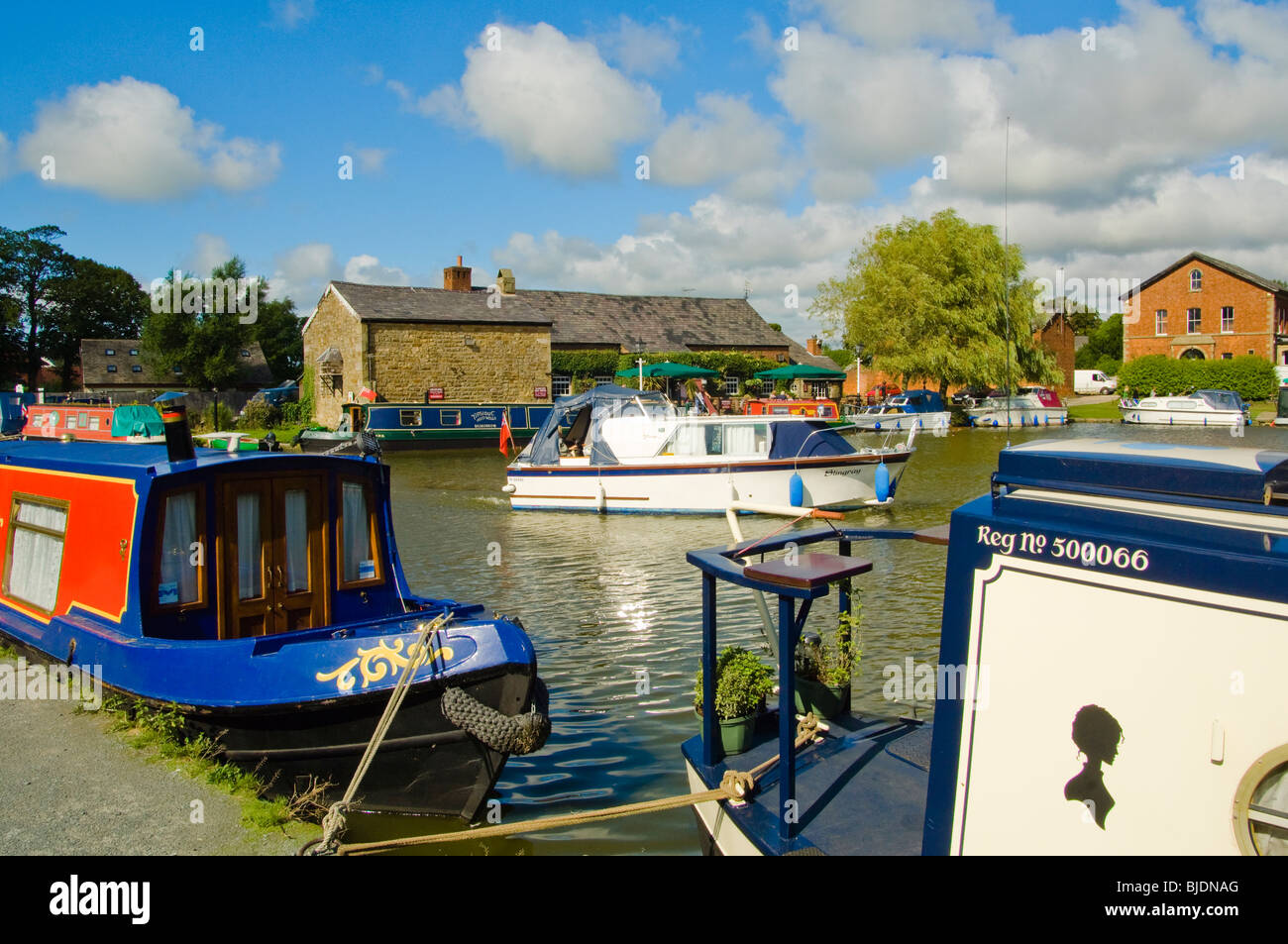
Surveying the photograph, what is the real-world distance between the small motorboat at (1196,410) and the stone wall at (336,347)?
113 feet

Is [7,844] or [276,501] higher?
[276,501]

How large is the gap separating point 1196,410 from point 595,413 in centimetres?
3089

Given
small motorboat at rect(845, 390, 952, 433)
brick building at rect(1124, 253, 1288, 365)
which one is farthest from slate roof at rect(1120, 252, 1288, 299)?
small motorboat at rect(845, 390, 952, 433)

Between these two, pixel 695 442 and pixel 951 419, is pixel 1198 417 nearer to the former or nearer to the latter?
pixel 951 419

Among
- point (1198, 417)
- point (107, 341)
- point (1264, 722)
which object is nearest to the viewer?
point (1264, 722)

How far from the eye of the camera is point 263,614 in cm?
760

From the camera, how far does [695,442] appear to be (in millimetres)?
21094

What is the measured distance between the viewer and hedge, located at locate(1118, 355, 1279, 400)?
49.1 metres

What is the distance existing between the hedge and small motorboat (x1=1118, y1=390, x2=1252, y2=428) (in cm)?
748

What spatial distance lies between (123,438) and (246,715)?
4718 mm

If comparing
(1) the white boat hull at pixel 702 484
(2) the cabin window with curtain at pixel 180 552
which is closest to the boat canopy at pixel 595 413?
(1) the white boat hull at pixel 702 484

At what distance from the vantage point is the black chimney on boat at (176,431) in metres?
7.01

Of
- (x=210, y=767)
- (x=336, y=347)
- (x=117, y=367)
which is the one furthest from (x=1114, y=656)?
(x=117, y=367)
